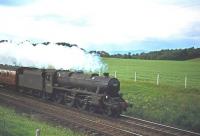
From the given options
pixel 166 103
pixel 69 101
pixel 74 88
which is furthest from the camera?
pixel 166 103

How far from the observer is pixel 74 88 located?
2786cm

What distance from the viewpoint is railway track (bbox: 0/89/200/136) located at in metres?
20.8

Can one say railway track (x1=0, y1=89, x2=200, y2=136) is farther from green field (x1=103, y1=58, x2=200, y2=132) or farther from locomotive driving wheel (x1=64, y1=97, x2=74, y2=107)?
green field (x1=103, y1=58, x2=200, y2=132)

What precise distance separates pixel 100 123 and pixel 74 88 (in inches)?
225

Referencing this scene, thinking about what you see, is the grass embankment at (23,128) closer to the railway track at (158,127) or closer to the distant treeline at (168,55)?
the railway track at (158,127)

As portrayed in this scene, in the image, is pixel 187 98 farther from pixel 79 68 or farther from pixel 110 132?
pixel 110 132

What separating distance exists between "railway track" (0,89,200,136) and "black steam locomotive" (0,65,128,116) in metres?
0.71

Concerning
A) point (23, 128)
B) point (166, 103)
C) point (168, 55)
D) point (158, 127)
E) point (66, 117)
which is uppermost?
point (168, 55)

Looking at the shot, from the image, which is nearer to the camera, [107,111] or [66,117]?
[66,117]

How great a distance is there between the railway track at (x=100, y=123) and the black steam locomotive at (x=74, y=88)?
2.33 ft

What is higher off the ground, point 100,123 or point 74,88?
point 74,88

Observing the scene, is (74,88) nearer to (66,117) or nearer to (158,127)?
(66,117)

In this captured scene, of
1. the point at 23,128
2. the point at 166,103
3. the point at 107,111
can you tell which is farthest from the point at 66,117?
Result: the point at 166,103

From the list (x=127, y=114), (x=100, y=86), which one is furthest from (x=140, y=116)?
(x=100, y=86)
